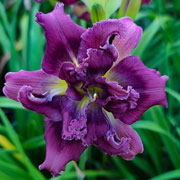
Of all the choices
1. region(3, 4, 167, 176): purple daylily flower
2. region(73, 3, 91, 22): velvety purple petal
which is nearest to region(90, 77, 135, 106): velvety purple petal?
region(3, 4, 167, 176): purple daylily flower

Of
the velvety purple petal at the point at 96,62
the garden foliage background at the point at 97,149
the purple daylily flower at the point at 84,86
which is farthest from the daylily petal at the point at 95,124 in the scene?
the garden foliage background at the point at 97,149

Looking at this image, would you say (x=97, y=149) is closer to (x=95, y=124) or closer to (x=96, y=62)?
(x=95, y=124)

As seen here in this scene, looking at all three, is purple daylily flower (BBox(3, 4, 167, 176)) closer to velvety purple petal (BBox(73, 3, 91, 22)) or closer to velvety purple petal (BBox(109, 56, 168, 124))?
velvety purple petal (BBox(109, 56, 168, 124))

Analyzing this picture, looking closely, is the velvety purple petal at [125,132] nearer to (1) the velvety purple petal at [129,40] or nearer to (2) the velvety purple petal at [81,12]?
(1) the velvety purple petal at [129,40]

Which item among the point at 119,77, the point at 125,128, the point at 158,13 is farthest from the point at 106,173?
the point at 158,13

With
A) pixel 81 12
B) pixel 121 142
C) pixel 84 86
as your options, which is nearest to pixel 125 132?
pixel 121 142

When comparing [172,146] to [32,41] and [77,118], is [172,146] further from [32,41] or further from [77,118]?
[32,41]
